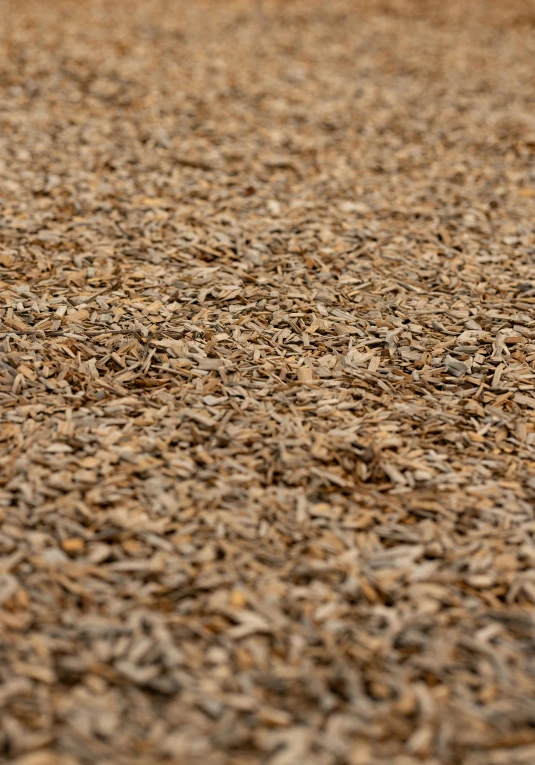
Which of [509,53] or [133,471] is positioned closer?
[133,471]

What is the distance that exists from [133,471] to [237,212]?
2554mm

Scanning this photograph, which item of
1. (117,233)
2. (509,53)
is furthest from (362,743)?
(509,53)

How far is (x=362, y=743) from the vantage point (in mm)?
2203

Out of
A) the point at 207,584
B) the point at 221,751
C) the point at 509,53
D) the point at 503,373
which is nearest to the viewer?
the point at 221,751

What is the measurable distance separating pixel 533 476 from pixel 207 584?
4.83ft

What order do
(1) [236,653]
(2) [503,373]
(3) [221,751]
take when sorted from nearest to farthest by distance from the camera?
1. (3) [221,751]
2. (1) [236,653]
3. (2) [503,373]

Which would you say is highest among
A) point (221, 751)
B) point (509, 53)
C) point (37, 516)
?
point (509, 53)

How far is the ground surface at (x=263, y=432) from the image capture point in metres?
2.30

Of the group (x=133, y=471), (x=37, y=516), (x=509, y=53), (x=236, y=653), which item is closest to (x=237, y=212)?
(x=133, y=471)

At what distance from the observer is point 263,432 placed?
10.7ft

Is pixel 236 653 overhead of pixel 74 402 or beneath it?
beneath

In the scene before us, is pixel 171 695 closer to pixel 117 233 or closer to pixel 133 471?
pixel 133 471

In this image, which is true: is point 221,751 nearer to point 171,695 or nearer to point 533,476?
point 171,695

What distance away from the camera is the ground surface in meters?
2.30
